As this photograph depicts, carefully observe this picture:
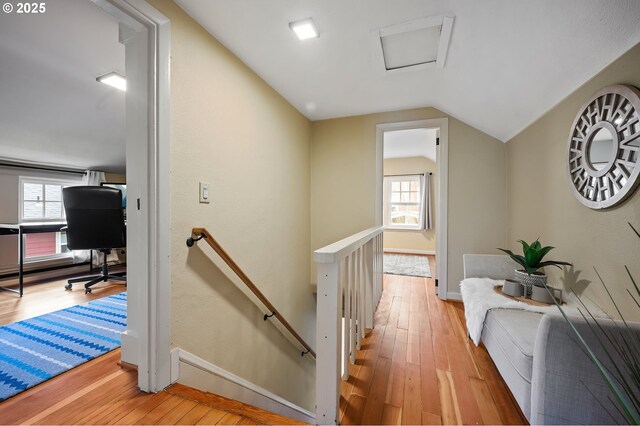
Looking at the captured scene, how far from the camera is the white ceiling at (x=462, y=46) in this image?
4.14 feet

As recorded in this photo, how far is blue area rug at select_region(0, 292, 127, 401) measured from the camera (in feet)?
4.60

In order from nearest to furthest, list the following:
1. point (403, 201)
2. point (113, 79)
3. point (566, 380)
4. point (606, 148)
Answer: point (566, 380), point (606, 148), point (113, 79), point (403, 201)

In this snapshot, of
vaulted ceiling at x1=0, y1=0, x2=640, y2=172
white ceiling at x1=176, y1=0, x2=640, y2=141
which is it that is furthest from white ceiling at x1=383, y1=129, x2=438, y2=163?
white ceiling at x1=176, y1=0, x2=640, y2=141

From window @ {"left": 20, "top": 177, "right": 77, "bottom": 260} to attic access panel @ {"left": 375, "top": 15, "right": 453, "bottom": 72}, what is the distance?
5.77m

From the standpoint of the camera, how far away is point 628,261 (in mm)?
1236

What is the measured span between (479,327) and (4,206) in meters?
6.32

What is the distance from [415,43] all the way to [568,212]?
1585mm

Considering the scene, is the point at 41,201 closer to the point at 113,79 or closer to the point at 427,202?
the point at 113,79

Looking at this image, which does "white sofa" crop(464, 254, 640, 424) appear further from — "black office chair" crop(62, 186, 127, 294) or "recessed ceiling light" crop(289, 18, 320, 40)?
"black office chair" crop(62, 186, 127, 294)

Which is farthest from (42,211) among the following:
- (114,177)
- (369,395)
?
(369,395)

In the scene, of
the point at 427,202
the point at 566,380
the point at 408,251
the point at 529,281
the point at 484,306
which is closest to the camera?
the point at 566,380

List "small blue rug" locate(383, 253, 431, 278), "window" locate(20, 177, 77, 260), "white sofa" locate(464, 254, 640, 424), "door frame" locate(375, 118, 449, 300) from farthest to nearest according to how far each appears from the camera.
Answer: "small blue rug" locate(383, 253, 431, 278) < "window" locate(20, 177, 77, 260) < "door frame" locate(375, 118, 449, 300) < "white sofa" locate(464, 254, 640, 424)

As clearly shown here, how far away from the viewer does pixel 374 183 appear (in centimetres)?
308

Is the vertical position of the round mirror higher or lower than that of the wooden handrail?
higher
